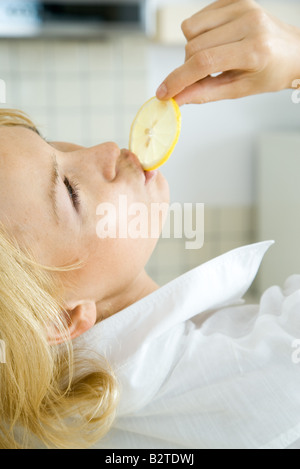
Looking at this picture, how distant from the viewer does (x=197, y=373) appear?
0.79 meters

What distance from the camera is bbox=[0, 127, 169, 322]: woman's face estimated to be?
783 millimetres

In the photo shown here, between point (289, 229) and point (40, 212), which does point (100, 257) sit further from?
point (289, 229)

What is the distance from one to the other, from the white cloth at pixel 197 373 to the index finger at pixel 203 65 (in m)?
0.30

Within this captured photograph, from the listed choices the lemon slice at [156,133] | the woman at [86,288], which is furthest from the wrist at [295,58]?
the lemon slice at [156,133]

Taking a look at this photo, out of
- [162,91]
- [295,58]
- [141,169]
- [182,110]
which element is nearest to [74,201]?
[141,169]

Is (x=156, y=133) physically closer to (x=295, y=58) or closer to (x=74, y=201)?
(x=74, y=201)

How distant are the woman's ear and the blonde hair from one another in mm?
11

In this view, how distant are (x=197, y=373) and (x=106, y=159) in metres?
0.38

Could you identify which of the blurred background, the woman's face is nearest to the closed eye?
the woman's face

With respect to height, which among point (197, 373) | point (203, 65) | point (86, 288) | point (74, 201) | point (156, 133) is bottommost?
point (197, 373)

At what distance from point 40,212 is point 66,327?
0.19 meters

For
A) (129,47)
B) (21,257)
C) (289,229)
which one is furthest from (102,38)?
(21,257)

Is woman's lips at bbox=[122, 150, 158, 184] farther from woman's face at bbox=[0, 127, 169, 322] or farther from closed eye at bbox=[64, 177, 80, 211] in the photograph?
closed eye at bbox=[64, 177, 80, 211]

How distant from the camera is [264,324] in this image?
85 cm
